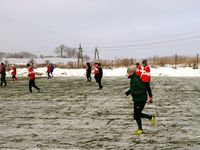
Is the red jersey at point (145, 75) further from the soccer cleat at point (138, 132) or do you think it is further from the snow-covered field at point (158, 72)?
the snow-covered field at point (158, 72)

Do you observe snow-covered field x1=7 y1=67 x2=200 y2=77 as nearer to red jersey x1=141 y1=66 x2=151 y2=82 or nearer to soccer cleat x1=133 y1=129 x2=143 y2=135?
red jersey x1=141 y1=66 x2=151 y2=82

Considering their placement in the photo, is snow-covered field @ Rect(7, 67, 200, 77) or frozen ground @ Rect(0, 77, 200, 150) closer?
frozen ground @ Rect(0, 77, 200, 150)

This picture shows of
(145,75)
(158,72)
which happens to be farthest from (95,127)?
(158,72)

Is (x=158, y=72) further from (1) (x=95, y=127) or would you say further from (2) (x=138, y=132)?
(2) (x=138, y=132)

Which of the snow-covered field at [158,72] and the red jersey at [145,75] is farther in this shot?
the snow-covered field at [158,72]

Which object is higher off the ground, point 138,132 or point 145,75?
point 145,75

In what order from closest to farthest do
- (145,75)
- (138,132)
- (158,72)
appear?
1. (138,132)
2. (145,75)
3. (158,72)

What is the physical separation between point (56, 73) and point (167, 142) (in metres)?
42.9

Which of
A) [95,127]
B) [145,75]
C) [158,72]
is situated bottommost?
[95,127]

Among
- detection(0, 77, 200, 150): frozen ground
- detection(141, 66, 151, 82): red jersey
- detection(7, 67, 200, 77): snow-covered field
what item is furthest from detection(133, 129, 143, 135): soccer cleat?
detection(7, 67, 200, 77): snow-covered field

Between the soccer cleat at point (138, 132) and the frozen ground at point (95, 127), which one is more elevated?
the soccer cleat at point (138, 132)

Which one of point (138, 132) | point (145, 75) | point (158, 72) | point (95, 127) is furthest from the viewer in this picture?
point (158, 72)

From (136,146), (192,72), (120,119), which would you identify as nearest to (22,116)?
(120,119)

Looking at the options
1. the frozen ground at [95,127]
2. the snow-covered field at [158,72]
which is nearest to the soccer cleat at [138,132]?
the frozen ground at [95,127]
